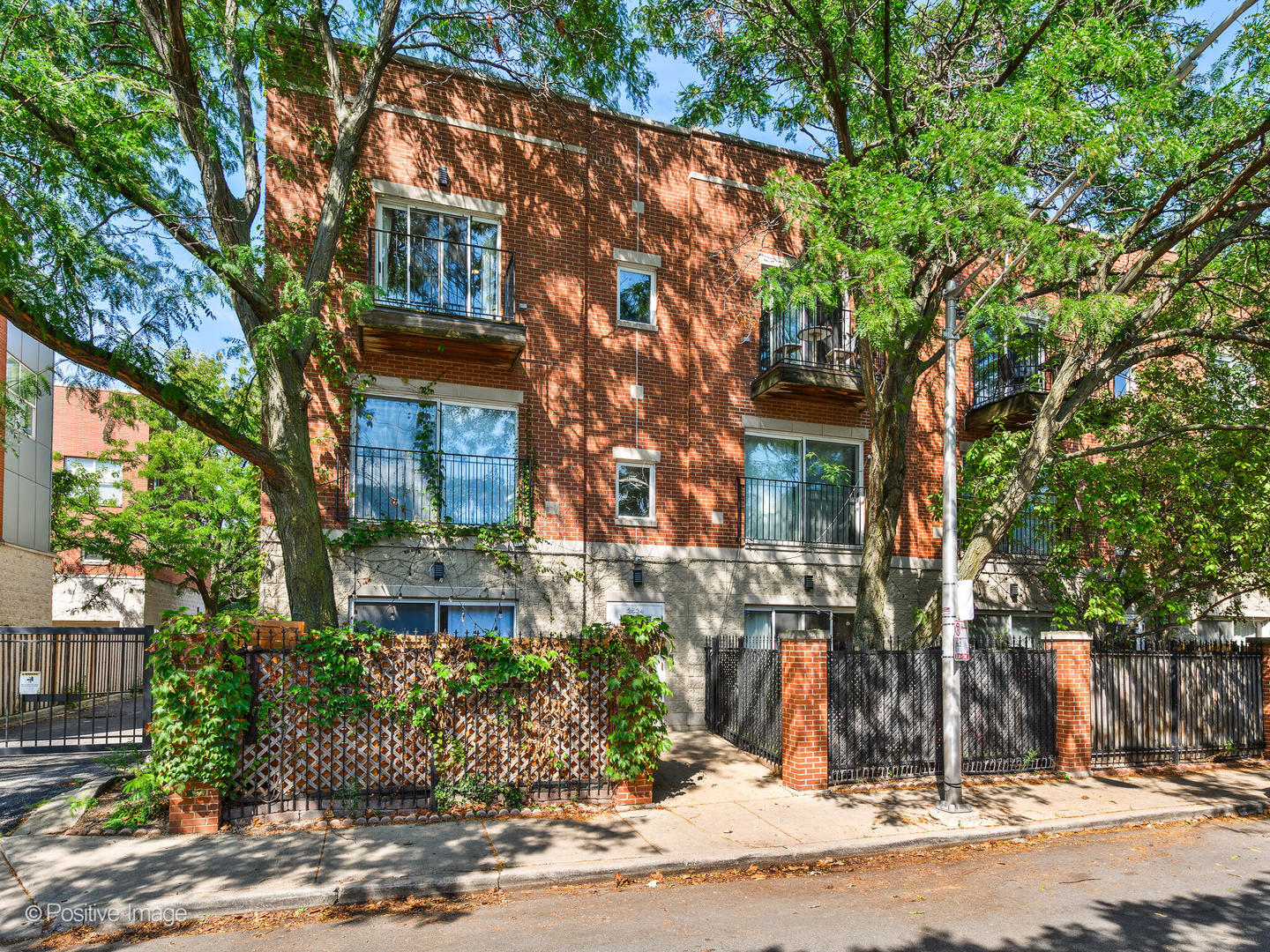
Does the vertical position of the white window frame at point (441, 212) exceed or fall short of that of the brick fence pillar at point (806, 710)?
it exceeds it

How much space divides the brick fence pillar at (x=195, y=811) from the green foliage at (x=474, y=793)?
7.06 ft

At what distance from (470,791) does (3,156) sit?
8690mm

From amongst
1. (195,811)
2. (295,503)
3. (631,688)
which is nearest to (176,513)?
(295,503)

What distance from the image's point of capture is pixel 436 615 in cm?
1238

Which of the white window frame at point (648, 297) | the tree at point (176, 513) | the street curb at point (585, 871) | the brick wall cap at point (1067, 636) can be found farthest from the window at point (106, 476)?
the brick wall cap at point (1067, 636)

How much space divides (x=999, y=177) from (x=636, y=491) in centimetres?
770

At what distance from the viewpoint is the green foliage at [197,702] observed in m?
7.34

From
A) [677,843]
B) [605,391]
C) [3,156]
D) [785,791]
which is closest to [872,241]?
[605,391]

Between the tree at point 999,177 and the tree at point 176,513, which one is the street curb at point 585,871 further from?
the tree at point 176,513

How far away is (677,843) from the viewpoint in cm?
741

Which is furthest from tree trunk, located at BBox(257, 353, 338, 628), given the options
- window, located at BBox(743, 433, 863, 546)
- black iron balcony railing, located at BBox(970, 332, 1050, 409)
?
black iron balcony railing, located at BBox(970, 332, 1050, 409)

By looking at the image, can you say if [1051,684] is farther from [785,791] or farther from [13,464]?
[13,464]

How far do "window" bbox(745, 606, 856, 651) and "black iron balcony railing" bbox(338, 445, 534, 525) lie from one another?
4795mm

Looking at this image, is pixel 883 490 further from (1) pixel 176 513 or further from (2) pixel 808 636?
(1) pixel 176 513
